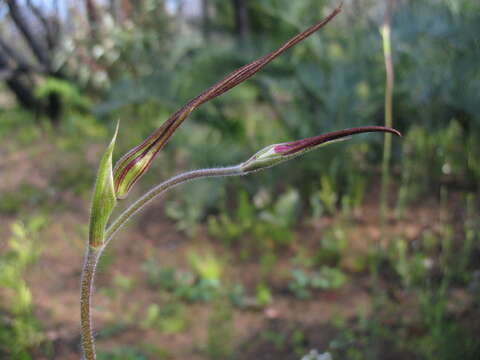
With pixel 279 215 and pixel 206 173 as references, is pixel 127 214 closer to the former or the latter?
pixel 206 173

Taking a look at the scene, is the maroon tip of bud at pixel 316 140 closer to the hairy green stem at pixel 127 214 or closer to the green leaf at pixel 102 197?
the hairy green stem at pixel 127 214

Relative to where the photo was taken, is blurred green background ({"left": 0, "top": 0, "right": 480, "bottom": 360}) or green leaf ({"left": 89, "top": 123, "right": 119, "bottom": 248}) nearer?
green leaf ({"left": 89, "top": 123, "right": 119, "bottom": 248})

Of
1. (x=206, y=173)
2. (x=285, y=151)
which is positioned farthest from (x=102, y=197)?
(x=285, y=151)

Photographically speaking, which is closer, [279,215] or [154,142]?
[154,142]

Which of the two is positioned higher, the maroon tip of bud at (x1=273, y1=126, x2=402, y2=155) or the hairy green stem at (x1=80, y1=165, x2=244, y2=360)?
the maroon tip of bud at (x1=273, y1=126, x2=402, y2=155)

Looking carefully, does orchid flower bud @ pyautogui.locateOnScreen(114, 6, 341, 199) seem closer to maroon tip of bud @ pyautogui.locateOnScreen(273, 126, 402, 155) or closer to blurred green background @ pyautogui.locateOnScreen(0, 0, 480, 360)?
maroon tip of bud @ pyautogui.locateOnScreen(273, 126, 402, 155)

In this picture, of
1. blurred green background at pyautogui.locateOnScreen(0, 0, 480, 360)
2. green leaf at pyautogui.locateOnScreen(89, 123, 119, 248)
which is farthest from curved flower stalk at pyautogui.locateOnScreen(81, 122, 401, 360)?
blurred green background at pyautogui.locateOnScreen(0, 0, 480, 360)
